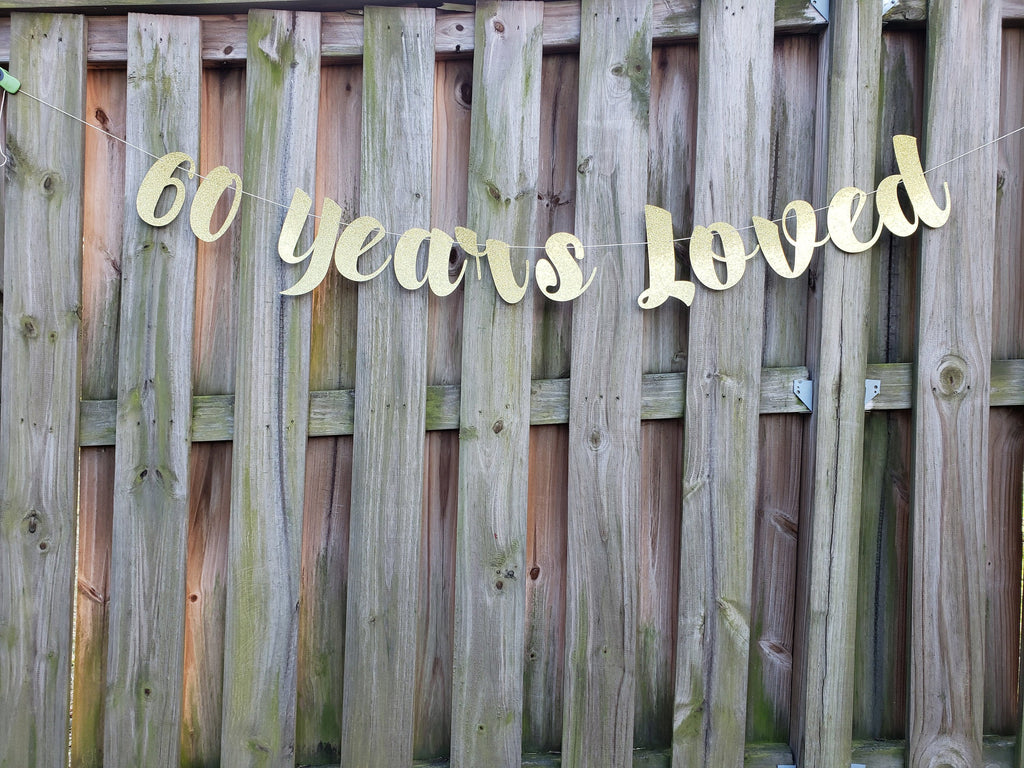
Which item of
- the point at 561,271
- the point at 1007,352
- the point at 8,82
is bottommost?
the point at 1007,352

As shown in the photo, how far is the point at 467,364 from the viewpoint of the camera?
194 centimetres

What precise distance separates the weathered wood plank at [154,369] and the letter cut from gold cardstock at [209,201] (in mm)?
53

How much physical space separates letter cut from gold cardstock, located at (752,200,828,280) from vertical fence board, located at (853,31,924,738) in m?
0.24

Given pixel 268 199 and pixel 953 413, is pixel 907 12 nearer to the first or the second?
pixel 953 413

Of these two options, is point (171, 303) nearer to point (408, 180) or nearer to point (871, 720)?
point (408, 180)

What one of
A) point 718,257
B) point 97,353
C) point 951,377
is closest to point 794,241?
point 718,257

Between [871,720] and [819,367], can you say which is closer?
[819,367]

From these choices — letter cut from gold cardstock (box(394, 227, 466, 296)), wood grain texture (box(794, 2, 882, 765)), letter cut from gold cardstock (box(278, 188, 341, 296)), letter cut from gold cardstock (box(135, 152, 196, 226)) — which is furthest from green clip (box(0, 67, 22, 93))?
wood grain texture (box(794, 2, 882, 765))

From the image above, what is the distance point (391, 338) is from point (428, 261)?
0.22m

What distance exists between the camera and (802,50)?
6.64 feet

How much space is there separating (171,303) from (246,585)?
749 mm

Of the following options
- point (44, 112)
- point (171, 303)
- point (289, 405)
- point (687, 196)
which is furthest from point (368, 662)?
point (44, 112)

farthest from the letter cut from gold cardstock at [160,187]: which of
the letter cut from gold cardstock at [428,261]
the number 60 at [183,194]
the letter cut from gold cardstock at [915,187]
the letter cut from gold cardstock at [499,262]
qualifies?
the letter cut from gold cardstock at [915,187]

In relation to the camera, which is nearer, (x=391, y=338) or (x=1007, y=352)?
(x=391, y=338)
